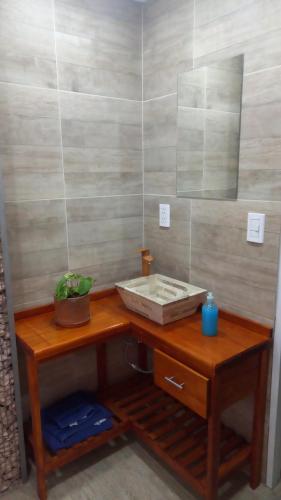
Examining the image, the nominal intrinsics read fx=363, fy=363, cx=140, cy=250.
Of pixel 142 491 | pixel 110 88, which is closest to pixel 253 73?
pixel 110 88

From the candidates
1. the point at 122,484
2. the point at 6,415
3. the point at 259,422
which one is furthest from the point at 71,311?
the point at 259,422

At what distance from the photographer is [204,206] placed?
1739mm

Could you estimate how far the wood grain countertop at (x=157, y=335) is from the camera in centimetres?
138

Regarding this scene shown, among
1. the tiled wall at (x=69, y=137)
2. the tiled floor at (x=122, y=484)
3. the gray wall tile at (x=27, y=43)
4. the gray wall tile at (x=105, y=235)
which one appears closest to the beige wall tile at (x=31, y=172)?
the tiled wall at (x=69, y=137)

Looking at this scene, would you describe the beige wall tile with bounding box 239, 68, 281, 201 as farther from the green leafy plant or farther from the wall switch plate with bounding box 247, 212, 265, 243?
the green leafy plant

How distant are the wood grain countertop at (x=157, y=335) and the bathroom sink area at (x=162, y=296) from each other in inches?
1.5

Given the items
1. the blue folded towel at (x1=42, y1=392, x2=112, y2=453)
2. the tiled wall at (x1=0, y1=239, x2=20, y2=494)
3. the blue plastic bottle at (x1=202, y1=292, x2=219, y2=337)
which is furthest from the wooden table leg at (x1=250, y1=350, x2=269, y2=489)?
the tiled wall at (x1=0, y1=239, x2=20, y2=494)

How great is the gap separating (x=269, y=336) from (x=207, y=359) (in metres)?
0.36

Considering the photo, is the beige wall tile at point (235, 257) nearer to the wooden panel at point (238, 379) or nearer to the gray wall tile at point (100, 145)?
the wooden panel at point (238, 379)

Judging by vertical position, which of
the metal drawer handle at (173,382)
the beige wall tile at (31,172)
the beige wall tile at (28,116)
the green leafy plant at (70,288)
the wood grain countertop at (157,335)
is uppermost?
the beige wall tile at (28,116)

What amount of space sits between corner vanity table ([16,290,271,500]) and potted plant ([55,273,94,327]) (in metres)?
0.04

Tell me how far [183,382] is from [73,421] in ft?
2.43

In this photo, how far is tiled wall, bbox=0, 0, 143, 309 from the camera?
161 cm

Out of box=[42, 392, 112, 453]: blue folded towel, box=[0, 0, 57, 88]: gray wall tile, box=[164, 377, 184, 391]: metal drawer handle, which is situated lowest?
box=[42, 392, 112, 453]: blue folded towel
